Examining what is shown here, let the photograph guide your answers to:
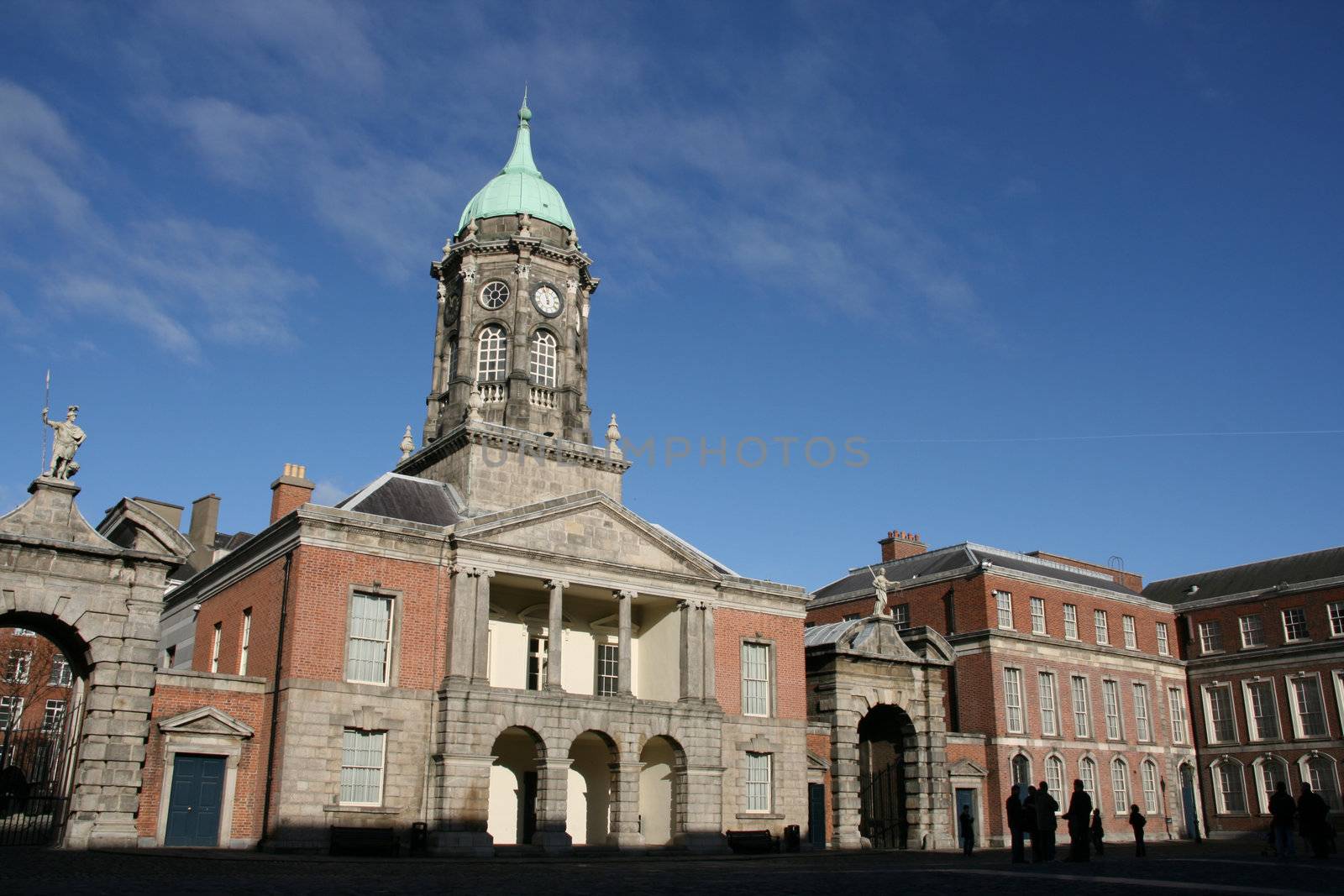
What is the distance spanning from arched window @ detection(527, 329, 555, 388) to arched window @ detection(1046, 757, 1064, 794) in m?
24.5

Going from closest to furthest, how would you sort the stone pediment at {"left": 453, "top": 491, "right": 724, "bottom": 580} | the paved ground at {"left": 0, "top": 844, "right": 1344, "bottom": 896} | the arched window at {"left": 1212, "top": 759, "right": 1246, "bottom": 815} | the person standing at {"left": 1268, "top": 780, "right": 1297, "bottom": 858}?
the paved ground at {"left": 0, "top": 844, "right": 1344, "bottom": 896}, the person standing at {"left": 1268, "top": 780, "right": 1297, "bottom": 858}, the stone pediment at {"left": 453, "top": 491, "right": 724, "bottom": 580}, the arched window at {"left": 1212, "top": 759, "right": 1246, "bottom": 815}

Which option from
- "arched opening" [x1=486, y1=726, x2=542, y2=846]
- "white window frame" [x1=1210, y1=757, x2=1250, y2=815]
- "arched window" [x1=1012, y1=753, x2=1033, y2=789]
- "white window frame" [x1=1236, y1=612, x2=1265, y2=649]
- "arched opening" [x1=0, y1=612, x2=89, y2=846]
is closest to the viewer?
"arched opening" [x1=0, y1=612, x2=89, y2=846]

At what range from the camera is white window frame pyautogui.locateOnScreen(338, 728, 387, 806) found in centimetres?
2831

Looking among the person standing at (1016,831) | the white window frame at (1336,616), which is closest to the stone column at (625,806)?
the person standing at (1016,831)

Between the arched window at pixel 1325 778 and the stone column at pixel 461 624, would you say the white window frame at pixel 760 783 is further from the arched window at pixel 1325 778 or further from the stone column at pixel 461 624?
the arched window at pixel 1325 778

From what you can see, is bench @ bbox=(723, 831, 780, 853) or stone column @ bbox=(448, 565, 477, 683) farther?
bench @ bbox=(723, 831, 780, 853)

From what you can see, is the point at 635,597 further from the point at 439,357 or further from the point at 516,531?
the point at 439,357

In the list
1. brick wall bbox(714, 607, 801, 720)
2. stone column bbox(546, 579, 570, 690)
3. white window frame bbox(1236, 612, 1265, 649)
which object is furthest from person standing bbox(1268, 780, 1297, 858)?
white window frame bbox(1236, 612, 1265, 649)

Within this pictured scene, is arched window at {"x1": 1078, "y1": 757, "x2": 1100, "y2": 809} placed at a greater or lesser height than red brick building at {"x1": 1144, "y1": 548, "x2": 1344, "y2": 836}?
lesser

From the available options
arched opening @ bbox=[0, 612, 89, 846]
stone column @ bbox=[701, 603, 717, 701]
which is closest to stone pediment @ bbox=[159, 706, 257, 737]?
arched opening @ bbox=[0, 612, 89, 846]

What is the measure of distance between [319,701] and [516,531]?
695 centimetres

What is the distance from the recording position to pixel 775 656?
36.8 meters

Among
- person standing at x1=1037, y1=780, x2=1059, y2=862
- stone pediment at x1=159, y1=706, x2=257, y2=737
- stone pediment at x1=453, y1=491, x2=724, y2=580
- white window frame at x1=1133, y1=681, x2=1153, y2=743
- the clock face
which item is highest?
the clock face

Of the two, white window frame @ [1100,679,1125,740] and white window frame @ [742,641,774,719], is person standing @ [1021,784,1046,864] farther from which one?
white window frame @ [1100,679,1125,740]
